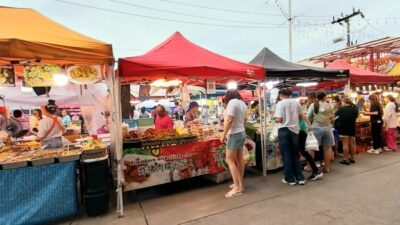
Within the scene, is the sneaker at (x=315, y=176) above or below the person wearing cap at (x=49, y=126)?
below

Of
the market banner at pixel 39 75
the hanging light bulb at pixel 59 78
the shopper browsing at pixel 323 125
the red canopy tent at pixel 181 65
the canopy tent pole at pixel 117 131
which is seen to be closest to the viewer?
the market banner at pixel 39 75

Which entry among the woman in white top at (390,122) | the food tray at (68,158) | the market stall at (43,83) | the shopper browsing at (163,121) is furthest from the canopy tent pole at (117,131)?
the woman in white top at (390,122)

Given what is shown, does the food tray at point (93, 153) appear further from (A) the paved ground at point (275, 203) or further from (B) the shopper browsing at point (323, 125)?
(B) the shopper browsing at point (323, 125)

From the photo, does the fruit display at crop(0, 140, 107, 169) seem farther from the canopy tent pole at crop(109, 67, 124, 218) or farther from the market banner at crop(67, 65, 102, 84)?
the market banner at crop(67, 65, 102, 84)

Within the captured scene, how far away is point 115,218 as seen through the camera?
13.4ft

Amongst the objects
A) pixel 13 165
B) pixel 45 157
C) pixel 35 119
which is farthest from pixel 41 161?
pixel 35 119

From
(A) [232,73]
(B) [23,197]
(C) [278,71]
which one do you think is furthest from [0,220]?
(C) [278,71]

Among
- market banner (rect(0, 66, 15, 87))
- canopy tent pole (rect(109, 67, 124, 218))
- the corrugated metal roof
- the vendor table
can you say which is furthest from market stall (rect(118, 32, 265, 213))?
the corrugated metal roof

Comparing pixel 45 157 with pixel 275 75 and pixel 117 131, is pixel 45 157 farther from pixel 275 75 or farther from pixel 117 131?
pixel 275 75

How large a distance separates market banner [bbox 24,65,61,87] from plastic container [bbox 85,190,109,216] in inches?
70.9

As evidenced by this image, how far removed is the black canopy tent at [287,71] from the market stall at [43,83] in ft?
12.3

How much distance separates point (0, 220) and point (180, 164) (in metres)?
2.82

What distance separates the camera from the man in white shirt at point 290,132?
5109mm

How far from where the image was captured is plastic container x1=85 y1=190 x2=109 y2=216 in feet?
13.5
